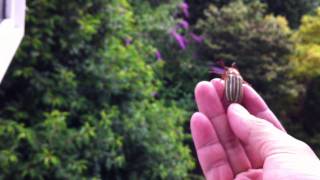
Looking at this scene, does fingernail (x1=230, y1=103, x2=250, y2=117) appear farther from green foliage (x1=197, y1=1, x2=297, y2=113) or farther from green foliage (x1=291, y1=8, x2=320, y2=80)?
green foliage (x1=291, y1=8, x2=320, y2=80)

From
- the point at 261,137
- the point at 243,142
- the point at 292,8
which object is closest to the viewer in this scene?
the point at 261,137

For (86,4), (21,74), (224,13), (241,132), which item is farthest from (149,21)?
(241,132)

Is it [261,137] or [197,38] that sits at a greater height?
[261,137]

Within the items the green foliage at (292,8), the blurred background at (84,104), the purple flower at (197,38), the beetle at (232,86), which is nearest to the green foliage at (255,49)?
the purple flower at (197,38)

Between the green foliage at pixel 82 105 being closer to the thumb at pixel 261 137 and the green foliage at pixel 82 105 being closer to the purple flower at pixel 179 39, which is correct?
the thumb at pixel 261 137

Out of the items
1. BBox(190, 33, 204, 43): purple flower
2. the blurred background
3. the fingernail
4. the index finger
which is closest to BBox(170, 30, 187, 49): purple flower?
BBox(190, 33, 204, 43): purple flower

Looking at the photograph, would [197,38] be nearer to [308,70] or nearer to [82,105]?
[308,70]

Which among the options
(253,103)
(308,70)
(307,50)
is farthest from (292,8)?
(253,103)
